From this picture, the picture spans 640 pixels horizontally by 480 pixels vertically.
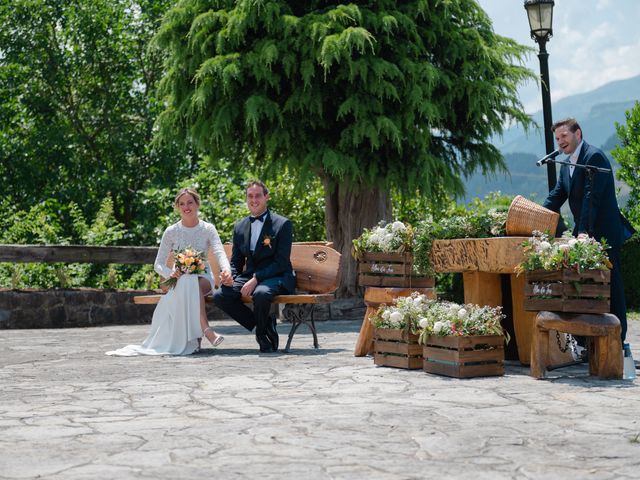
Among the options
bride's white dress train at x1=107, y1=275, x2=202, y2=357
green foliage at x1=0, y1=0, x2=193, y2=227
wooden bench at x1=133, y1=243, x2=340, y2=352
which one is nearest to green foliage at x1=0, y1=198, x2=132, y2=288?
green foliage at x1=0, y1=0, x2=193, y2=227

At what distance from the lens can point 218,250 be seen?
36.1ft

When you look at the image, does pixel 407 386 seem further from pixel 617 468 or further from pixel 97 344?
pixel 97 344

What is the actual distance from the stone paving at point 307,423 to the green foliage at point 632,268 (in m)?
9.21

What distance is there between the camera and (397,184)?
15352mm

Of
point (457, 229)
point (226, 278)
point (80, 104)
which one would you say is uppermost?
point (80, 104)

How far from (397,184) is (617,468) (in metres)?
10.9

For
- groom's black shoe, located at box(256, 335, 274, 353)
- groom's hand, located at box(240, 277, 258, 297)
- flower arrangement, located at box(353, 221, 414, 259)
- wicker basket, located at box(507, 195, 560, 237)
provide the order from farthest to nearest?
1. groom's hand, located at box(240, 277, 258, 297)
2. groom's black shoe, located at box(256, 335, 274, 353)
3. flower arrangement, located at box(353, 221, 414, 259)
4. wicker basket, located at box(507, 195, 560, 237)

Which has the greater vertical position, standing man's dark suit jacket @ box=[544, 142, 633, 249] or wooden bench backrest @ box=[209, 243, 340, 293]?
standing man's dark suit jacket @ box=[544, 142, 633, 249]

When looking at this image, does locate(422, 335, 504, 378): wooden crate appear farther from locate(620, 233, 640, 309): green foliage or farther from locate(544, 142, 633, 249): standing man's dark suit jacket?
locate(620, 233, 640, 309): green foliage

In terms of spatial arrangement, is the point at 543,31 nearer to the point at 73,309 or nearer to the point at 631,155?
the point at 631,155

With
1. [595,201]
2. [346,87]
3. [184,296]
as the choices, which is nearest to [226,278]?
[184,296]

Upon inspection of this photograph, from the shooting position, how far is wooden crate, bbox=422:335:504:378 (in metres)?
8.00

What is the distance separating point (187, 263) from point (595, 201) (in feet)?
14.9

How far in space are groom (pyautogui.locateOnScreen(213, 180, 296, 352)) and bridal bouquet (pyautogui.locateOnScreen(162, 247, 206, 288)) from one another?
1.15 feet
